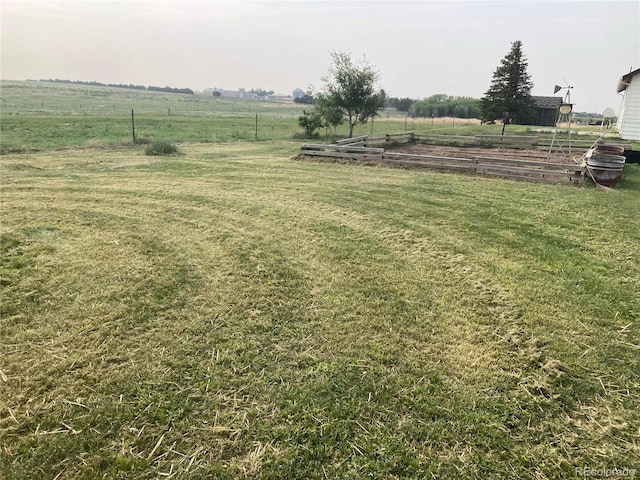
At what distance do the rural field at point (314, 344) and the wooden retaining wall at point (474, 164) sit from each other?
3501 mm

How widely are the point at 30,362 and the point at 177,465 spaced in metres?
1.47

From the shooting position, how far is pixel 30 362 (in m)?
2.64

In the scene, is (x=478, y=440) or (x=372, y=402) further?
(x=372, y=402)

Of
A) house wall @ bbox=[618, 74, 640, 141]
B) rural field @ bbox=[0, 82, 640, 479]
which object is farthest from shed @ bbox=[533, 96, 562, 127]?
rural field @ bbox=[0, 82, 640, 479]

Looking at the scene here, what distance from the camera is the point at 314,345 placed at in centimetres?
290

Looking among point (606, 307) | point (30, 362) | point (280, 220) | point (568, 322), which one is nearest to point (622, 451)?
point (568, 322)

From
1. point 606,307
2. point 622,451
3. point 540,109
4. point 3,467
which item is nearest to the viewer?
point 3,467

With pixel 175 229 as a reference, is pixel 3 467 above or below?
below

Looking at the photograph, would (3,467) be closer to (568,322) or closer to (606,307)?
(568,322)

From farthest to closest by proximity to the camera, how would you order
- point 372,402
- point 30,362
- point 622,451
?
point 30,362, point 372,402, point 622,451

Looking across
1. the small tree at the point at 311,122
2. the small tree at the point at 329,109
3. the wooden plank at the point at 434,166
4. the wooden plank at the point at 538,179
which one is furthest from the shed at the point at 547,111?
the wooden plank at the point at 538,179

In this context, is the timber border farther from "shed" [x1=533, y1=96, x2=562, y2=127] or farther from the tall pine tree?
"shed" [x1=533, y1=96, x2=562, y2=127]

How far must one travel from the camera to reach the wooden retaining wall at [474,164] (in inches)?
364

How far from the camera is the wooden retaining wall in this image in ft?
30.3
